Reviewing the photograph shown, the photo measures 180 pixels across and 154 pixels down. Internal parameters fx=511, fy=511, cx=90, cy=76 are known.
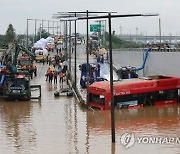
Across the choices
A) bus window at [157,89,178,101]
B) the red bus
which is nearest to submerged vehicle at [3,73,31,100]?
the red bus

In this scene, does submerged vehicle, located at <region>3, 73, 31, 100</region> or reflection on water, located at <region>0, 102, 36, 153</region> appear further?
submerged vehicle, located at <region>3, 73, 31, 100</region>

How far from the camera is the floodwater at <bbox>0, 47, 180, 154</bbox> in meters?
18.8

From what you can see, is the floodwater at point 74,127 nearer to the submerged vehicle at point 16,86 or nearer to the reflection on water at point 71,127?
the reflection on water at point 71,127

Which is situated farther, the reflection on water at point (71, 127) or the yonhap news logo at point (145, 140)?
the yonhap news logo at point (145, 140)

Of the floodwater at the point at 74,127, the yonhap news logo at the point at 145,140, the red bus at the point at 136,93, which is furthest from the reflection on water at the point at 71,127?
the red bus at the point at 136,93

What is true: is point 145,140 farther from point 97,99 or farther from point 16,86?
point 16,86

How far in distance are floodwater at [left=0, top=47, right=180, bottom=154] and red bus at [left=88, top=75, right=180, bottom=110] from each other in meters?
0.72

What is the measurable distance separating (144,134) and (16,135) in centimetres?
554

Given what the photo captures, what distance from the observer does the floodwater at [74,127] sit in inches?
739

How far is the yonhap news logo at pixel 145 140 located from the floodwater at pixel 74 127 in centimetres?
16

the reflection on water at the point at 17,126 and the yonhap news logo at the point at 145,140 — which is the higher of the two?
the reflection on water at the point at 17,126

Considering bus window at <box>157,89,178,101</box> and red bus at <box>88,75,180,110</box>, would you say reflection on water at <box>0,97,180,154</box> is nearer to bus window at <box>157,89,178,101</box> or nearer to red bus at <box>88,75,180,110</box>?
red bus at <box>88,75,180,110</box>

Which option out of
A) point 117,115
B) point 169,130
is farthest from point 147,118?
point 169,130

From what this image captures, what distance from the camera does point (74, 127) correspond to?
24234 millimetres
